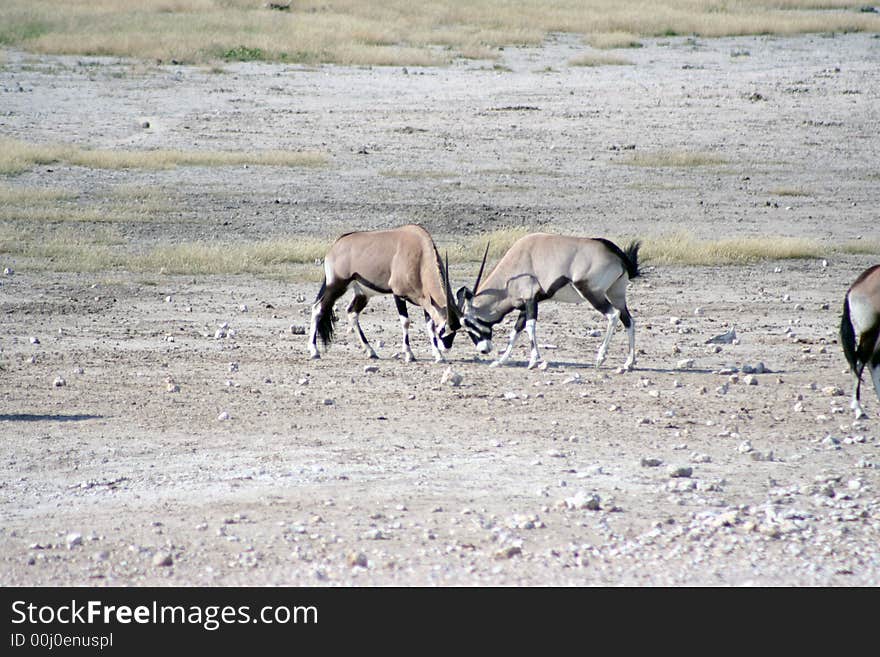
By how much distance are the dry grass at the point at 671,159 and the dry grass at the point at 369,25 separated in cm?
1086

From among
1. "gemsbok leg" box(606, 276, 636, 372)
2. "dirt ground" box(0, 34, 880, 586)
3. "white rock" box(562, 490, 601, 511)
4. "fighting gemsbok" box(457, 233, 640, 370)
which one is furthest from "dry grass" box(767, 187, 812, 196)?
Result: "white rock" box(562, 490, 601, 511)

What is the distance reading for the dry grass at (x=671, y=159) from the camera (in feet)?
80.0

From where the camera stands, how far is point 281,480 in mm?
7906

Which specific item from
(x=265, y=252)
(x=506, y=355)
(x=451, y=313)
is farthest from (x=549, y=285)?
(x=265, y=252)

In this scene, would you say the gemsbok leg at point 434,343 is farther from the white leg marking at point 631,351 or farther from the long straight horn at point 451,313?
the white leg marking at point 631,351

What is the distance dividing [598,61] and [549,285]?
953 inches

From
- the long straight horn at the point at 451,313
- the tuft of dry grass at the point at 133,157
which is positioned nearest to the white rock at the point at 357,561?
the long straight horn at the point at 451,313

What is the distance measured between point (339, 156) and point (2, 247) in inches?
328

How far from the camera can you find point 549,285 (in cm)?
1170

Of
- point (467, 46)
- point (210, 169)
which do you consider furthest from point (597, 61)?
point (210, 169)

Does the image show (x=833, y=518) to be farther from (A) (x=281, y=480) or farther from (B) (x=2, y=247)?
(B) (x=2, y=247)

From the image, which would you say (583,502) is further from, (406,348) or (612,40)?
(612,40)

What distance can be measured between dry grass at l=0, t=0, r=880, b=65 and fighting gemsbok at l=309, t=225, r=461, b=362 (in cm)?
2294
